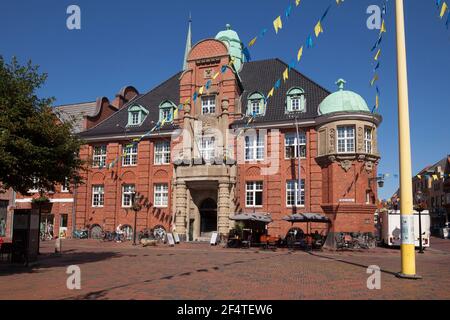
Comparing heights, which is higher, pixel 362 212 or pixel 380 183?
pixel 380 183

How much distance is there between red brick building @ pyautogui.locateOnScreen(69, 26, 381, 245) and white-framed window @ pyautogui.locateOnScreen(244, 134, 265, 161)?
0.26 ft

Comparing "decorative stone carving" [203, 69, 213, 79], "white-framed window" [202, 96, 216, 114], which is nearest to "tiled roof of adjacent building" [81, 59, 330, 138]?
"white-framed window" [202, 96, 216, 114]

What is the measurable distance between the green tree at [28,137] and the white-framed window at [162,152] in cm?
1865

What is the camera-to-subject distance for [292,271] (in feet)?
48.4

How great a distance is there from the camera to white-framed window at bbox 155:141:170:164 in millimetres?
34719

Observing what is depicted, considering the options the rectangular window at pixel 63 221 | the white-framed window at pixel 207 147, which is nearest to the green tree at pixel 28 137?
the white-framed window at pixel 207 147

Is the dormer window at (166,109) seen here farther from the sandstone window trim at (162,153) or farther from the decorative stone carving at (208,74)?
the decorative stone carving at (208,74)

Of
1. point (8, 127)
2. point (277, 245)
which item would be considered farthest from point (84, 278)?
point (277, 245)

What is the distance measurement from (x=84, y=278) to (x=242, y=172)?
2019 cm

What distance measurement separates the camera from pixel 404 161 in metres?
13.6

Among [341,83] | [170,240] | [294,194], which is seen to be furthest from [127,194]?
[341,83]

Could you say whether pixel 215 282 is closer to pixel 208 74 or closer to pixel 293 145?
pixel 293 145

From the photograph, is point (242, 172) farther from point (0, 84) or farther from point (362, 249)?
point (0, 84)
